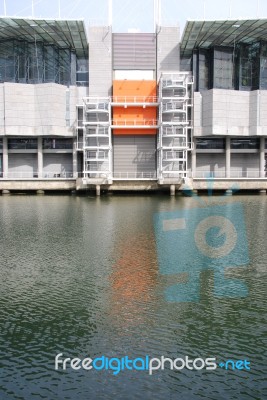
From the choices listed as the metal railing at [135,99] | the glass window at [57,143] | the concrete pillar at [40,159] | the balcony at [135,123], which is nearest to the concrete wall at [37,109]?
the concrete pillar at [40,159]

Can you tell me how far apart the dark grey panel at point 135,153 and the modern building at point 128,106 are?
0.14 metres

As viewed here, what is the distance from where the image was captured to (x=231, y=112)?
187 feet

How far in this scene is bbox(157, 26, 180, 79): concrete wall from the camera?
56.6 meters

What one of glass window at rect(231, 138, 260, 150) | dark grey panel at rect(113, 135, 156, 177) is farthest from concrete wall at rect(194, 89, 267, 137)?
dark grey panel at rect(113, 135, 156, 177)

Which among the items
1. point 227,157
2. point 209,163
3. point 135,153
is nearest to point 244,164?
point 227,157

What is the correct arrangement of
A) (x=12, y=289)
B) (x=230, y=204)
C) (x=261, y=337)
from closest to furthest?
(x=261, y=337), (x=12, y=289), (x=230, y=204)

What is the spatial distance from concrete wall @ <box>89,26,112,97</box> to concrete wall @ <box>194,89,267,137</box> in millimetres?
12560

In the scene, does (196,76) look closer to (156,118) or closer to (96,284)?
(156,118)

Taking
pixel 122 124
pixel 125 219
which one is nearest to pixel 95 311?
pixel 125 219

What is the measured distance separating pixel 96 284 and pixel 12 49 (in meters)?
51.6

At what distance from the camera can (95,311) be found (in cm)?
1290

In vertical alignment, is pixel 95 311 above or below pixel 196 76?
below

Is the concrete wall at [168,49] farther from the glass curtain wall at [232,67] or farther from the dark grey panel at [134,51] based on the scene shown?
the glass curtain wall at [232,67]

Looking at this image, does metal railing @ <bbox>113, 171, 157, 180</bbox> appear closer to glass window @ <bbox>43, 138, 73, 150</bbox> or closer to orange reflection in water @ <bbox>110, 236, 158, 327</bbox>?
glass window @ <bbox>43, 138, 73, 150</bbox>
